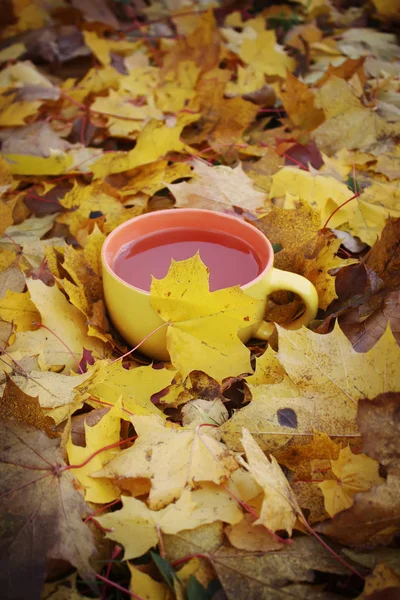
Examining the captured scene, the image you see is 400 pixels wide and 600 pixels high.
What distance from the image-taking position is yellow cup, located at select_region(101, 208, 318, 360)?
29.4 inches

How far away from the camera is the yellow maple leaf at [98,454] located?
620 millimetres

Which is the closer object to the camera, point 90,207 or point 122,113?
point 90,207

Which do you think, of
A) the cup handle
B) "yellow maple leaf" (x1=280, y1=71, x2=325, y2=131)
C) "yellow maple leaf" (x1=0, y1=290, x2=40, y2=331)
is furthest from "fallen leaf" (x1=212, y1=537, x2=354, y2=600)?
"yellow maple leaf" (x1=280, y1=71, x2=325, y2=131)

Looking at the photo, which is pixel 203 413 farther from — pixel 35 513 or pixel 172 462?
pixel 35 513

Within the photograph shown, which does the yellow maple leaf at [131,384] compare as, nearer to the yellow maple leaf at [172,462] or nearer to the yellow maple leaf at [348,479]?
the yellow maple leaf at [172,462]

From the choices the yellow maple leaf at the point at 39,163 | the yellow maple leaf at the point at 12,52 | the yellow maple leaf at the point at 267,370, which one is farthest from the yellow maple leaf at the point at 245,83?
the yellow maple leaf at the point at 267,370

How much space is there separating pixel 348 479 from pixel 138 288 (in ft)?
1.16

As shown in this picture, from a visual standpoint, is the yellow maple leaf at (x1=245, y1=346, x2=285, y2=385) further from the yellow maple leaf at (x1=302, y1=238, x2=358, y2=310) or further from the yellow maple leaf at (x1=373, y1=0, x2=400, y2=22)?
the yellow maple leaf at (x1=373, y1=0, x2=400, y2=22)

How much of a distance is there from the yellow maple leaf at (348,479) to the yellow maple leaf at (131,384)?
9.5 inches

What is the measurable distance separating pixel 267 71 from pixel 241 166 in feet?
1.55

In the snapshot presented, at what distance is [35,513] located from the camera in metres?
0.57

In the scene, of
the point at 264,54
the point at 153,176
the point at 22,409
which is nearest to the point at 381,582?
the point at 22,409

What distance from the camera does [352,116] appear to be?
1164 millimetres

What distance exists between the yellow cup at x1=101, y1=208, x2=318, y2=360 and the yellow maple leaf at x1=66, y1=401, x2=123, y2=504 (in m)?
0.13
